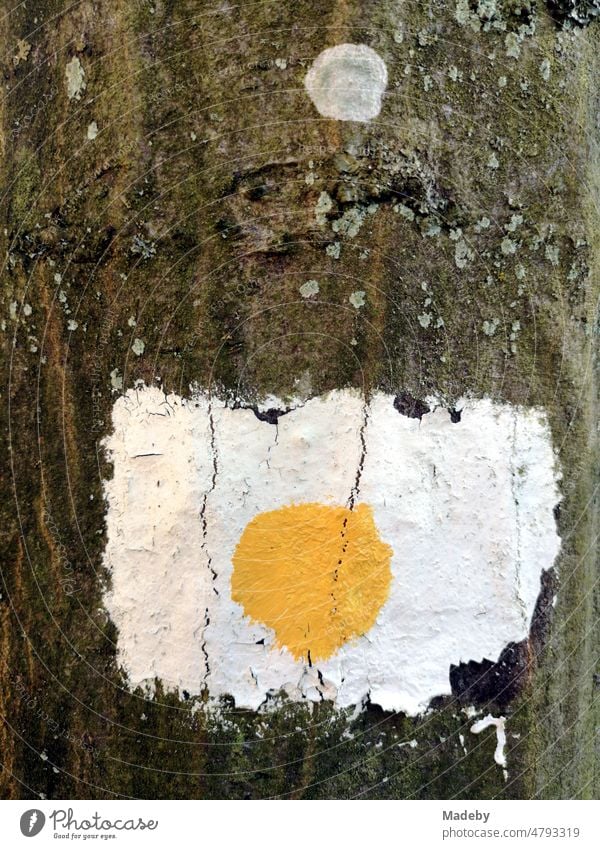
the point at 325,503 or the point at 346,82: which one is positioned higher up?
the point at 346,82

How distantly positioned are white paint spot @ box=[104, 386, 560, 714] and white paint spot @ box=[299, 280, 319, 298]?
299 mm

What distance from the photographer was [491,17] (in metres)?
2.00

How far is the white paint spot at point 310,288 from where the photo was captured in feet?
6.54

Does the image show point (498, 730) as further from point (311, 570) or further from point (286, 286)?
point (286, 286)

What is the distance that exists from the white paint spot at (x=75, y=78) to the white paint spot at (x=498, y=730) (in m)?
2.25

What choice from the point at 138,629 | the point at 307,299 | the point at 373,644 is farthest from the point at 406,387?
the point at 138,629

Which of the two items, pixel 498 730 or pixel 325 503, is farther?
pixel 498 730

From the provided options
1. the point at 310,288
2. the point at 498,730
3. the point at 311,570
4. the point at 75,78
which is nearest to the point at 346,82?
the point at 310,288

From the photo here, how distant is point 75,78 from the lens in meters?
2.08

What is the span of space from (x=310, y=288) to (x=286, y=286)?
2.8 inches

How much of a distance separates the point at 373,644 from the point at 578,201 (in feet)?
4.83

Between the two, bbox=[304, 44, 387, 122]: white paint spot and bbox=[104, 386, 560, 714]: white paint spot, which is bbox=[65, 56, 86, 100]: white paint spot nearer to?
bbox=[304, 44, 387, 122]: white paint spot

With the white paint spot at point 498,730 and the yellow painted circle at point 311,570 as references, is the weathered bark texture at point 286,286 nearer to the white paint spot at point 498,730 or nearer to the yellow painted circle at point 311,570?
the white paint spot at point 498,730

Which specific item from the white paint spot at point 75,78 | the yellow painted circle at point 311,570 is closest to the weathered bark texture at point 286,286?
the white paint spot at point 75,78
